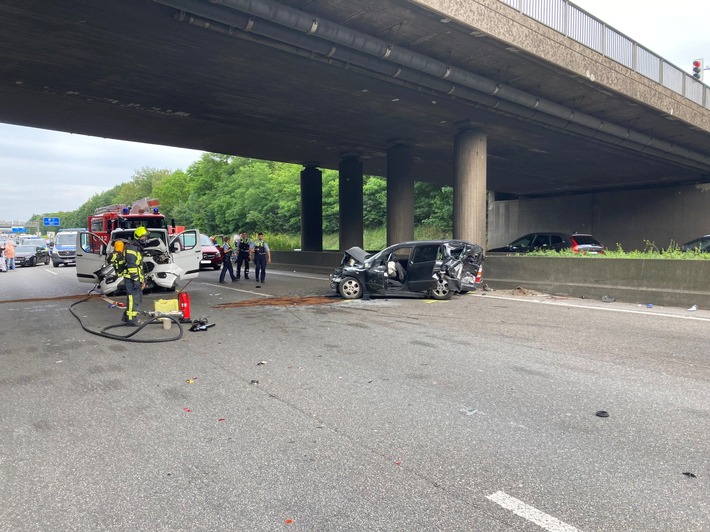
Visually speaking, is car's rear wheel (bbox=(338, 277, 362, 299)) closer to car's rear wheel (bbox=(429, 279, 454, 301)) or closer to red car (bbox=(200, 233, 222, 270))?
car's rear wheel (bbox=(429, 279, 454, 301))

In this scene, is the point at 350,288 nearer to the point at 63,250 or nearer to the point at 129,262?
the point at 129,262

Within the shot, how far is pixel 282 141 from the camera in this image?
910 inches

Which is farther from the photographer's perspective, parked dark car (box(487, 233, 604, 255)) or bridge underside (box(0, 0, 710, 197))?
parked dark car (box(487, 233, 604, 255))

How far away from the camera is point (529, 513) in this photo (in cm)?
296

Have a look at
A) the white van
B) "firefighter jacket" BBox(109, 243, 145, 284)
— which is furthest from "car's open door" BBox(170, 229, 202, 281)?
the white van

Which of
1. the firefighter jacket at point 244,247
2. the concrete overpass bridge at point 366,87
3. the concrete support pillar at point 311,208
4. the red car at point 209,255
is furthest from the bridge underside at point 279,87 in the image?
the red car at point 209,255

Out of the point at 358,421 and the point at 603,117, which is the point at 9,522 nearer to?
the point at 358,421

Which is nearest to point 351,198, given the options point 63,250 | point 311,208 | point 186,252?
point 311,208

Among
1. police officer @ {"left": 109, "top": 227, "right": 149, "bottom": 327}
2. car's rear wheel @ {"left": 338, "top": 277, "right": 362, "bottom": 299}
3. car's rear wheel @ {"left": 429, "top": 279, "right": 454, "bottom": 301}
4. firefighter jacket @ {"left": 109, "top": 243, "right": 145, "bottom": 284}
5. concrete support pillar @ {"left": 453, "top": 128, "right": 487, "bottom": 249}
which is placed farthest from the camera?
concrete support pillar @ {"left": 453, "top": 128, "right": 487, "bottom": 249}

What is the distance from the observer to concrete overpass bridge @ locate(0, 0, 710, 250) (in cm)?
1096

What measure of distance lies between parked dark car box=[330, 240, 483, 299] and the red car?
13838 millimetres

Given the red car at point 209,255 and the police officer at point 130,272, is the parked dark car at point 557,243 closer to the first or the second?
the police officer at point 130,272

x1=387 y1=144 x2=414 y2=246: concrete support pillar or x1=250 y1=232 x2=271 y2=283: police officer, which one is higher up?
x1=387 y1=144 x2=414 y2=246: concrete support pillar

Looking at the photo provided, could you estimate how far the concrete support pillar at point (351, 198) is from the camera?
26.5 m
